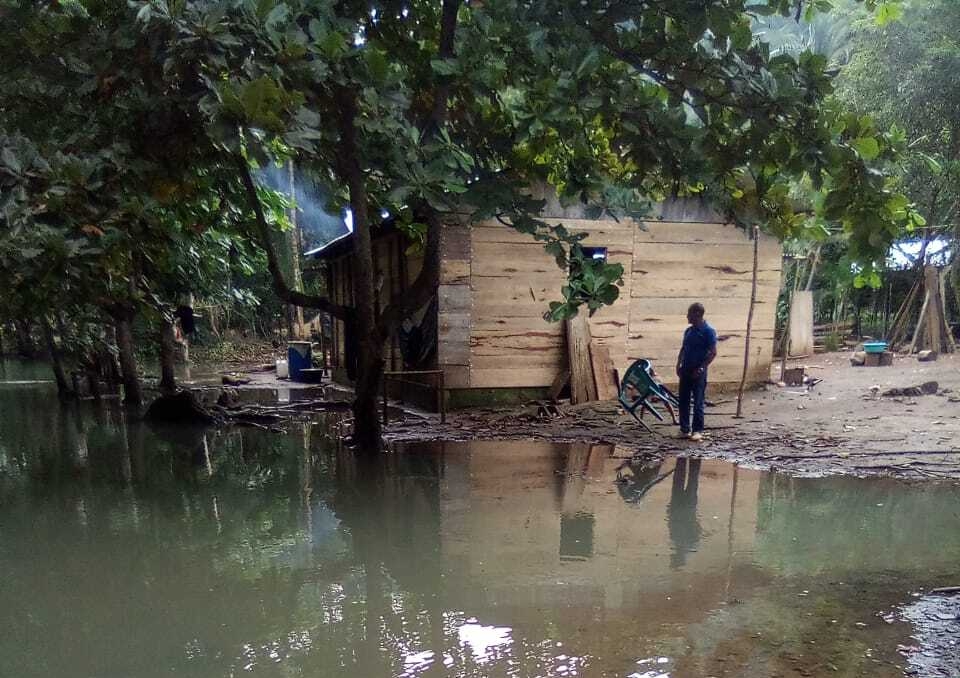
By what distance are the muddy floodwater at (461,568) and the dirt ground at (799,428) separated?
2.18 ft

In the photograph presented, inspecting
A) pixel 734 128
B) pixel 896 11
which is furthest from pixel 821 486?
pixel 896 11

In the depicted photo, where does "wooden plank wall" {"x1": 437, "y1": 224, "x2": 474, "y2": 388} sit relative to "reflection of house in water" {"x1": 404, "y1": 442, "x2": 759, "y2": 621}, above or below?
above

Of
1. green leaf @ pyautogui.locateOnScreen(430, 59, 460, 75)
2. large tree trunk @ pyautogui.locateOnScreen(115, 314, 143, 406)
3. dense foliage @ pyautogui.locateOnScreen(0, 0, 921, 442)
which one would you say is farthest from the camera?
large tree trunk @ pyautogui.locateOnScreen(115, 314, 143, 406)

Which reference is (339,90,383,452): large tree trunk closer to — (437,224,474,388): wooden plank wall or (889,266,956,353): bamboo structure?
(437,224,474,388): wooden plank wall

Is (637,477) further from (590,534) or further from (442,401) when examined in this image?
(442,401)

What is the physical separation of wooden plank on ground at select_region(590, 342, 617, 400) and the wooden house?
7.1 inches

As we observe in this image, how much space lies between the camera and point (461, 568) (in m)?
4.33

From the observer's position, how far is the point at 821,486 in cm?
622

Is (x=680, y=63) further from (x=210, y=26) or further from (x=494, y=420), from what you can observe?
(x=494, y=420)

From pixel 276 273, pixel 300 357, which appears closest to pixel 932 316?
pixel 276 273

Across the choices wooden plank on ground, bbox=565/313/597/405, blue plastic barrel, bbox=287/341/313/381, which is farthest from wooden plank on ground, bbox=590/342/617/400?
blue plastic barrel, bbox=287/341/313/381

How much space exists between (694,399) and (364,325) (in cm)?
404

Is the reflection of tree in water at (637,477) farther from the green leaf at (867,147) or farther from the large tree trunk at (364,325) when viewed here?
the green leaf at (867,147)

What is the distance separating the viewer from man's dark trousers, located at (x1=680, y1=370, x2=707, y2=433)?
8055mm
